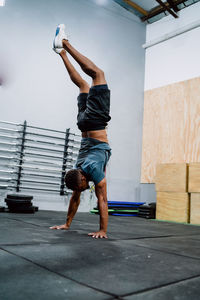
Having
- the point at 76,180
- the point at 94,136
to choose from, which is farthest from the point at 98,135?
the point at 76,180

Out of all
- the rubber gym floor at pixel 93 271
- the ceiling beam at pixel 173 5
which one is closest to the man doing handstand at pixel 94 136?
the rubber gym floor at pixel 93 271

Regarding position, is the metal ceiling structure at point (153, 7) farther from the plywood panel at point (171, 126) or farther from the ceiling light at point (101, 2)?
the plywood panel at point (171, 126)

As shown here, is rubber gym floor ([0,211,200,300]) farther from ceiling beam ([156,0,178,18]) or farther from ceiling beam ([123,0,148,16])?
ceiling beam ([123,0,148,16])

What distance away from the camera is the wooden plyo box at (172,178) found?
16.6 ft

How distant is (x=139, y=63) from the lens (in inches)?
288

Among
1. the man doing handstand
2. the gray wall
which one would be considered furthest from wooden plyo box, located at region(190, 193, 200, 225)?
the man doing handstand

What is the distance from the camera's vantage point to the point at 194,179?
492 centimetres

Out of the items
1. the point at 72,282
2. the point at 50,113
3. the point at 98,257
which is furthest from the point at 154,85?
the point at 72,282

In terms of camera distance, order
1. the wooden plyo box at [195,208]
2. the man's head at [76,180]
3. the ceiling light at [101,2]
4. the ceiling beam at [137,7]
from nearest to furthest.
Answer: the man's head at [76,180]
the wooden plyo box at [195,208]
the ceiling light at [101,2]
the ceiling beam at [137,7]

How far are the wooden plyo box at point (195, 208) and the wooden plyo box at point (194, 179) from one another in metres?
0.09

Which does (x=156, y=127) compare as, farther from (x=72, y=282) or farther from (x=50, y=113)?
(x=72, y=282)

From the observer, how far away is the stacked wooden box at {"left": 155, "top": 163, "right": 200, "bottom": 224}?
488 centimetres

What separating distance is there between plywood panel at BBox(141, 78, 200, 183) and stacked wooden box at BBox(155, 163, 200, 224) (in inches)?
35.6

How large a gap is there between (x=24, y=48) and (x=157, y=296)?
5.56 m
